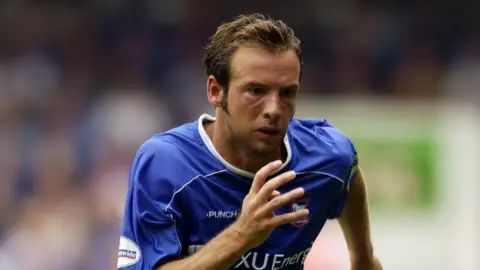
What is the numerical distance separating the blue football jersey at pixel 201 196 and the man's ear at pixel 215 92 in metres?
0.15

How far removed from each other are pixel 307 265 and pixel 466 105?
246 cm

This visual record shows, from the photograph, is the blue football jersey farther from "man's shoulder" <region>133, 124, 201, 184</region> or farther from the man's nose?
the man's nose

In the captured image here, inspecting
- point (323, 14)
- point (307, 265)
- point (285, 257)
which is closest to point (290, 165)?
point (285, 257)

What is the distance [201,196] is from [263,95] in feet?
1.67

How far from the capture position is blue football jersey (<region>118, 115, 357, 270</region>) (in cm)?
451

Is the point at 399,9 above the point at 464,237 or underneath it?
above

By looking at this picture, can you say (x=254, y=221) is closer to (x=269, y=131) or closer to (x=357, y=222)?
(x=269, y=131)

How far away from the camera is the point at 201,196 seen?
4605mm

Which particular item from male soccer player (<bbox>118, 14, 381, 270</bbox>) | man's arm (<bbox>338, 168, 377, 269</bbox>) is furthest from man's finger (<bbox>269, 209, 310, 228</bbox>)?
man's arm (<bbox>338, 168, 377, 269</bbox>)

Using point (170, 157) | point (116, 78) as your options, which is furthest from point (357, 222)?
point (116, 78)

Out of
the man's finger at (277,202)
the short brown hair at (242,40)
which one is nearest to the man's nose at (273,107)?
the short brown hair at (242,40)

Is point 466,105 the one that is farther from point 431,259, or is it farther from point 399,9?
point 399,9

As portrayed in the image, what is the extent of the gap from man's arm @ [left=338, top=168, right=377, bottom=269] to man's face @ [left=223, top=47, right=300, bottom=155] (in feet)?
2.47

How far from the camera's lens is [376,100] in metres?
11.4
